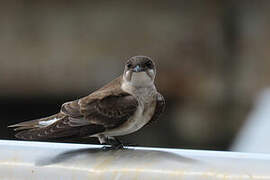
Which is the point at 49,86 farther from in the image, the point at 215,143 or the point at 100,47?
the point at 215,143

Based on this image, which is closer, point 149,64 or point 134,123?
point 134,123

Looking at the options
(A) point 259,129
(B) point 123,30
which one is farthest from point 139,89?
(B) point 123,30

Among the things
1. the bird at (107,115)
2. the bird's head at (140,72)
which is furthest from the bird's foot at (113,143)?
the bird's head at (140,72)

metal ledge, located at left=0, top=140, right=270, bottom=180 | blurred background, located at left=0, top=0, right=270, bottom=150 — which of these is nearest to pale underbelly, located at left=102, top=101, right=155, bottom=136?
metal ledge, located at left=0, top=140, right=270, bottom=180

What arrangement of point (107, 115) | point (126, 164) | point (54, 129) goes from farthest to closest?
point (107, 115) < point (54, 129) < point (126, 164)

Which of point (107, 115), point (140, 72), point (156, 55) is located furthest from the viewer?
point (156, 55)

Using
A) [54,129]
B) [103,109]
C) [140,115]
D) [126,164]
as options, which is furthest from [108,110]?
[126,164]

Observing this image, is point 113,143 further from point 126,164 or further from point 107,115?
point 126,164
